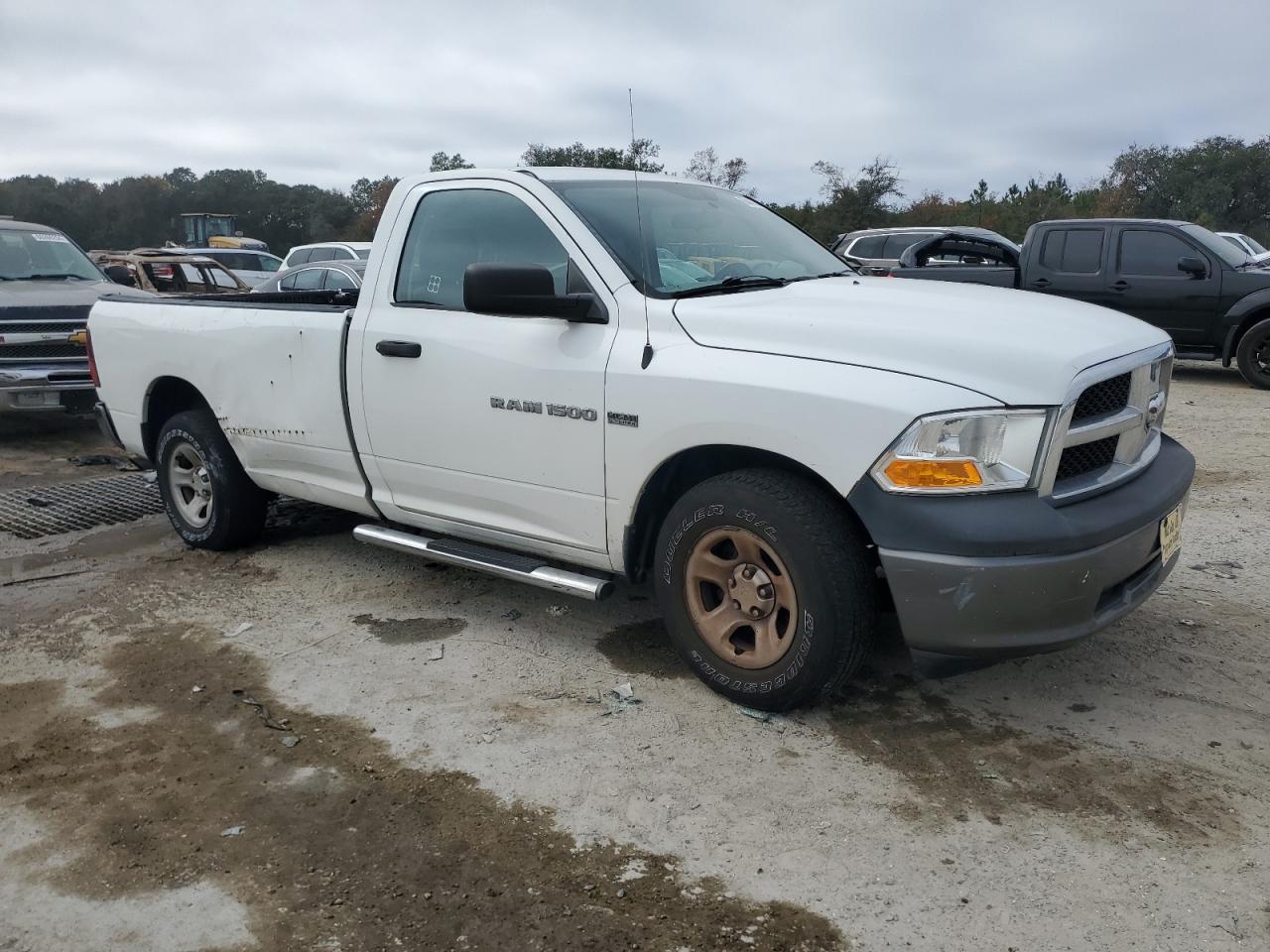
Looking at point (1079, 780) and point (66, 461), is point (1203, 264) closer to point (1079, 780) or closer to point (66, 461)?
point (1079, 780)

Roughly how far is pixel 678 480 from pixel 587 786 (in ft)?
3.80

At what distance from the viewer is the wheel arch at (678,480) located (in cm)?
342

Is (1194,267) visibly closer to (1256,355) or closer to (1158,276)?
(1158,276)

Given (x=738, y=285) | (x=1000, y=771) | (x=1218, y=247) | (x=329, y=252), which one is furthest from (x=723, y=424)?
(x=329, y=252)

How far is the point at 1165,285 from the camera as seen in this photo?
37.1 feet

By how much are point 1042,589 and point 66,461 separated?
8120mm

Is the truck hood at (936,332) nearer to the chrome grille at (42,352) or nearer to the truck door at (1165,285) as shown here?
the chrome grille at (42,352)

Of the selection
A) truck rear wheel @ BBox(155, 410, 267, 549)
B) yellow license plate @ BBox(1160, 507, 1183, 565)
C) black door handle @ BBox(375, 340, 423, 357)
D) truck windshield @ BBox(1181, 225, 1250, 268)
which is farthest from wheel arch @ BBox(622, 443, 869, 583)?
truck windshield @ BBox(1181, 225, 1250, 268)

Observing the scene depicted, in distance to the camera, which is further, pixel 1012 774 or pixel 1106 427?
pixel 1106 427

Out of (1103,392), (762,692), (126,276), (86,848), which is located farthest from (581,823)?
(126,276)

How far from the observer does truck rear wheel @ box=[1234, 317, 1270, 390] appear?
428 inches

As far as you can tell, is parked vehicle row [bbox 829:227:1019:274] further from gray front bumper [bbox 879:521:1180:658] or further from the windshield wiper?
gray front bumper [bbox 879:521:1180:658]

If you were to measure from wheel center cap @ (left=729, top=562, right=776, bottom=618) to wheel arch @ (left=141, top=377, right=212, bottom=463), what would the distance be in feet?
11.3

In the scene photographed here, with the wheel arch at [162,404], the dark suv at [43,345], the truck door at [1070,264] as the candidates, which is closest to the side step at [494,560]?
the wheel arch at [162,404]
